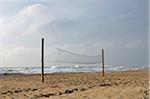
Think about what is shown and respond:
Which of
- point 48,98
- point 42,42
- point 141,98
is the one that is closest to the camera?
point 141,98

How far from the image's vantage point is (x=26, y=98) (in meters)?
9.39

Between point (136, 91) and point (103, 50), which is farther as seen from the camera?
point (103, 50)

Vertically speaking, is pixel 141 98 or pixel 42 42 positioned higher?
pixel 42 42

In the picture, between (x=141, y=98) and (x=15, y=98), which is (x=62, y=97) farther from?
(x=141, y=98)

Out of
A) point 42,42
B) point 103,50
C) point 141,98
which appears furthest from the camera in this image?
point 103,50

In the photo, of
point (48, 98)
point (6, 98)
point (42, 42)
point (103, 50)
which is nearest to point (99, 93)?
point (48, 98)

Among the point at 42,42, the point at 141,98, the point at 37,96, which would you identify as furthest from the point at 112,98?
the point at 42,42

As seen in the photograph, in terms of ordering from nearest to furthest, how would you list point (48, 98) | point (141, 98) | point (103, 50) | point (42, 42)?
point (141, 98)
point (48, 98)
point (42, 42)
point (103, 50)

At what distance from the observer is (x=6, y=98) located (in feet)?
31.3

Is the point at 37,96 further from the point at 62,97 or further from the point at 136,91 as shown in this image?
the point at 136,91

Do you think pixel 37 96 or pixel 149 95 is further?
pixel 37 96

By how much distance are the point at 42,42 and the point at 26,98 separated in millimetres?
6604

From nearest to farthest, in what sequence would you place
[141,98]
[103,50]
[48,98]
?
[141,98] < [48,98] < [103,50]

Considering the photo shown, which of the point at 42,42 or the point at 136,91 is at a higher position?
the point at 42,42
